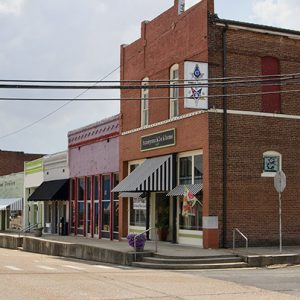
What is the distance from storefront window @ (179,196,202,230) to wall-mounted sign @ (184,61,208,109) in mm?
3712

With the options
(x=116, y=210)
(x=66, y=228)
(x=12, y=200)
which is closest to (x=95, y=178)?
(x=116, y=210)

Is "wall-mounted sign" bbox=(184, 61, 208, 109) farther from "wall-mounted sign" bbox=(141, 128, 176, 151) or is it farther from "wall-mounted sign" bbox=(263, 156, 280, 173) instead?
"wall-mounted sign" bbox=(263, 156, 280, 173)

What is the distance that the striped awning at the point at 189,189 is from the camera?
22962 millimetres

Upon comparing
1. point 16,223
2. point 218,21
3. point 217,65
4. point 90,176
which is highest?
point 218,21

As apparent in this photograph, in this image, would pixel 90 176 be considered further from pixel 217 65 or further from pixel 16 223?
pixel 16 223

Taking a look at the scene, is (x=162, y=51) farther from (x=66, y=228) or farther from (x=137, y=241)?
(x=66, y=228)

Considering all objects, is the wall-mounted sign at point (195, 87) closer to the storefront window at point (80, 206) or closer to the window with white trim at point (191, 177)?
the window with white trim at point (191, 177)

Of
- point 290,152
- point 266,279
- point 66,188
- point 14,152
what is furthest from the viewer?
point 14,152

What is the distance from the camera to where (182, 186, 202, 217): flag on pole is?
22594 millimetres

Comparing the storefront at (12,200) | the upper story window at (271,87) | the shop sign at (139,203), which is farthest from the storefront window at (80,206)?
the upper story window at (271,87)

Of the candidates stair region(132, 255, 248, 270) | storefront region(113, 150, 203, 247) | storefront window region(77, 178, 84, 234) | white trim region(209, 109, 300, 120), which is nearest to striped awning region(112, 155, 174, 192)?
storefront region(113, 150, 203, 247)

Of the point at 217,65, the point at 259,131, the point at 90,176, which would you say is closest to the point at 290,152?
the point at 259,131

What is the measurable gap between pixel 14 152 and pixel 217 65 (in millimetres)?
47281

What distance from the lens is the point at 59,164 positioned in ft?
129
